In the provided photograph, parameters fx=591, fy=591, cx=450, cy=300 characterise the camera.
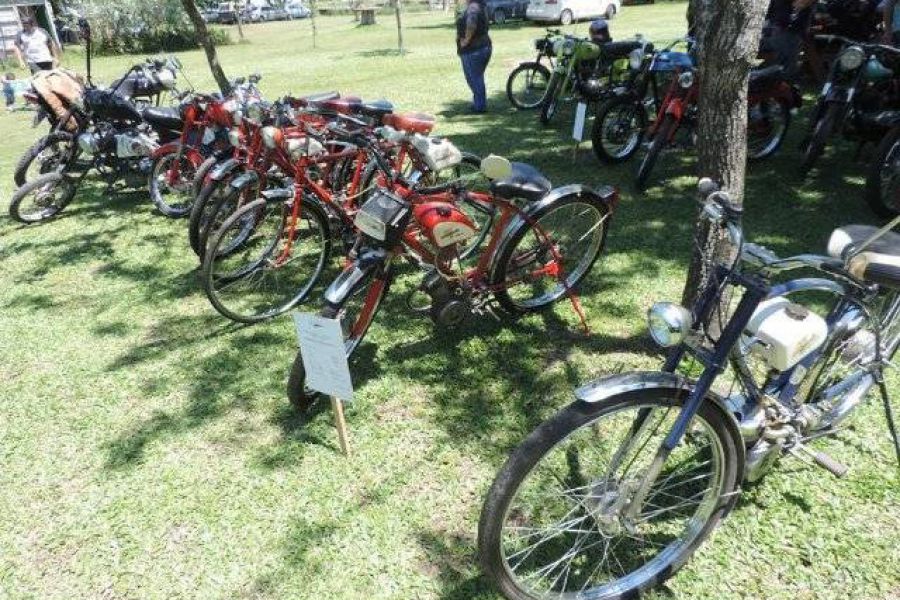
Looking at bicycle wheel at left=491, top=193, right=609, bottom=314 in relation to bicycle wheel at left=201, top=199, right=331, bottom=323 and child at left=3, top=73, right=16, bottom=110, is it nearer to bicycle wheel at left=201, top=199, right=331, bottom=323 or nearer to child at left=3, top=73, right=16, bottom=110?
bicycle wheel at left=201, top=199, right=331, bottom=323

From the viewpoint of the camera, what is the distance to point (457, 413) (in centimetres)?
312

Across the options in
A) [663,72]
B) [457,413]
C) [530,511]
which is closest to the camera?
[530,511]

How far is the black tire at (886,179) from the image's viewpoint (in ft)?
15.1

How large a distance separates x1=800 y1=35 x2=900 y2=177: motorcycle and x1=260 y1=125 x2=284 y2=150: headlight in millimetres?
4525

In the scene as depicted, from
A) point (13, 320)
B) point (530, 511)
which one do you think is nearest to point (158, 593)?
point (530, 511)

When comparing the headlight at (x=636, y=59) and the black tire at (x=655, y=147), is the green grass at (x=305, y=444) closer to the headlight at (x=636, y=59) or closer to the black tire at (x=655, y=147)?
the black tire at (x=655, y=147)

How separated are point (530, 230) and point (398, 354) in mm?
1088

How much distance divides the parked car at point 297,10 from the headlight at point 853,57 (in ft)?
123

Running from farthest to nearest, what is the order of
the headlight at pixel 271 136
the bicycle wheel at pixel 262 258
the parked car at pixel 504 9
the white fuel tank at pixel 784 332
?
the parked car at pixel 504 9, the bicycle wheel at pixel 262 258, the headlight at pixel 271 136, the white fuel tank at pixel 784 332

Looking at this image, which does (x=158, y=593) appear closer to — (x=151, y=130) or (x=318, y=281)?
(x=318, y=281)

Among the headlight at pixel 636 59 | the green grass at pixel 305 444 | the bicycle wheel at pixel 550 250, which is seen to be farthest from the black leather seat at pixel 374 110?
the headlight at pixel 636 59

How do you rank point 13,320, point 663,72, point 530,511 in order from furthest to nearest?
1. point 663,72
2. point 13,320
3. point 530,511

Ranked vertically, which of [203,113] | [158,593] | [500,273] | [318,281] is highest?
[203,113]

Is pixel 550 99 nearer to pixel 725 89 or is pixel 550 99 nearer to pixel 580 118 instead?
pixel 580 118
